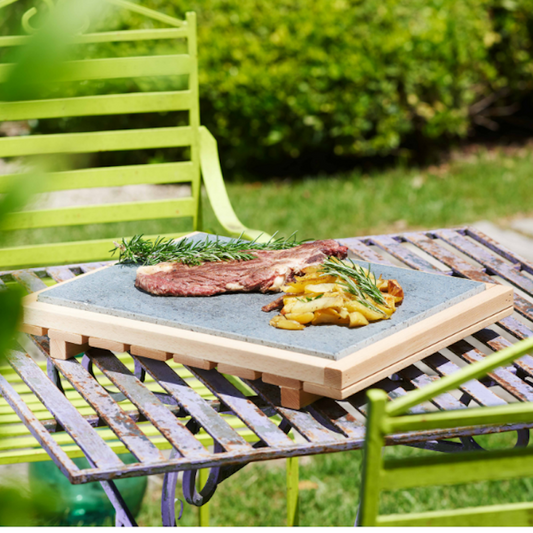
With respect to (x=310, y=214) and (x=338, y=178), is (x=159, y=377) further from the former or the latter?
(x=338, y=178)

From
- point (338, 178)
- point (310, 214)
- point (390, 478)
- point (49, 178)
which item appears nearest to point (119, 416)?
point (390, 478)

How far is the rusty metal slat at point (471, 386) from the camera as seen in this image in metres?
1.22

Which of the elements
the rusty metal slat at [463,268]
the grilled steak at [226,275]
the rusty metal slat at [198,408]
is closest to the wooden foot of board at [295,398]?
the rusty metal slat at [198,408]

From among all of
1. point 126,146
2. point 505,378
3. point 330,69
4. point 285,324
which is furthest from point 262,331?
point 330,69

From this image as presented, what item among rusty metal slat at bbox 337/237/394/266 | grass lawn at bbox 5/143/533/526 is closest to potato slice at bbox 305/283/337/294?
rusty metal slat at bbox 337/237/394/266

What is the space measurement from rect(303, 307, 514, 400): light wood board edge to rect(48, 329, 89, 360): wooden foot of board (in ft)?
1.65

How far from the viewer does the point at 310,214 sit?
16.7 ft

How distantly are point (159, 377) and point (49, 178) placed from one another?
3.47ft

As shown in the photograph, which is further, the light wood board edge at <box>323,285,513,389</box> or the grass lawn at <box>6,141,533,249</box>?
the grass lawn at <box>6,141,533,249</box>

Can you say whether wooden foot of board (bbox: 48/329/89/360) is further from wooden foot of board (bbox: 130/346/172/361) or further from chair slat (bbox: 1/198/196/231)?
chair slat (bbox: 1/198/196/231)

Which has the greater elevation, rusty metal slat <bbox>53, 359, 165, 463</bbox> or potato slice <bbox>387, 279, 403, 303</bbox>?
potato slice <bbox>387, 279, 403, 303</bbox>

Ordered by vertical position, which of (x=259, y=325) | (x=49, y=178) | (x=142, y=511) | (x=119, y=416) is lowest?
(x=142, y=511)

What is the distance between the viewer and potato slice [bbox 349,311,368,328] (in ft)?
4.16

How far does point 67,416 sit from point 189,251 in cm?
58
